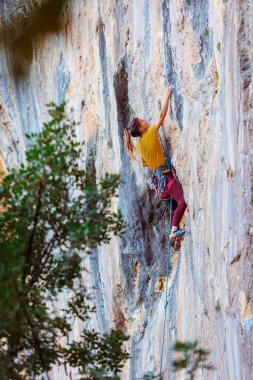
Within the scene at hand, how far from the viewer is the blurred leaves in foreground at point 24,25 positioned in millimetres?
15250

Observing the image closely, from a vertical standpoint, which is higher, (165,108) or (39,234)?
(165,108)

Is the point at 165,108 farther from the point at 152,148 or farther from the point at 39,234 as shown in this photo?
the point at 39,234

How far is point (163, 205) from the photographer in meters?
11.1

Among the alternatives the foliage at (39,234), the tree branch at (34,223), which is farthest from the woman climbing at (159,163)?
the tree branch at (34,223)

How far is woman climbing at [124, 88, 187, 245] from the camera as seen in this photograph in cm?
1009

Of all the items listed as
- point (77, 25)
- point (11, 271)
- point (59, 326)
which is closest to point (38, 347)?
point (59, 326)

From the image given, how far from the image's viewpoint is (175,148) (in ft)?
33.3

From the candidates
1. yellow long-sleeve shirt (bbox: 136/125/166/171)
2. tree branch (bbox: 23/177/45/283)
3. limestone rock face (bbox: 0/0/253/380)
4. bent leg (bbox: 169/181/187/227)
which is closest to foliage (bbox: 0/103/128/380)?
tree branch (bbox: 23/177/45/283)

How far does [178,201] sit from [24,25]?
767 cm

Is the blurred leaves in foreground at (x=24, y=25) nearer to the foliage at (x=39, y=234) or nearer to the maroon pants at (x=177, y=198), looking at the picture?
the maroon pants at (x=177, y=198)

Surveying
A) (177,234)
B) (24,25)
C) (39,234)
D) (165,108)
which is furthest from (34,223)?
(24,25)

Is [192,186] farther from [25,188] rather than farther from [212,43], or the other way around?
[25,188]

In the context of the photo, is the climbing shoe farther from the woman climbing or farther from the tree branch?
the tree branch

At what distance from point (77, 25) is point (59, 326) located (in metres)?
9.46
